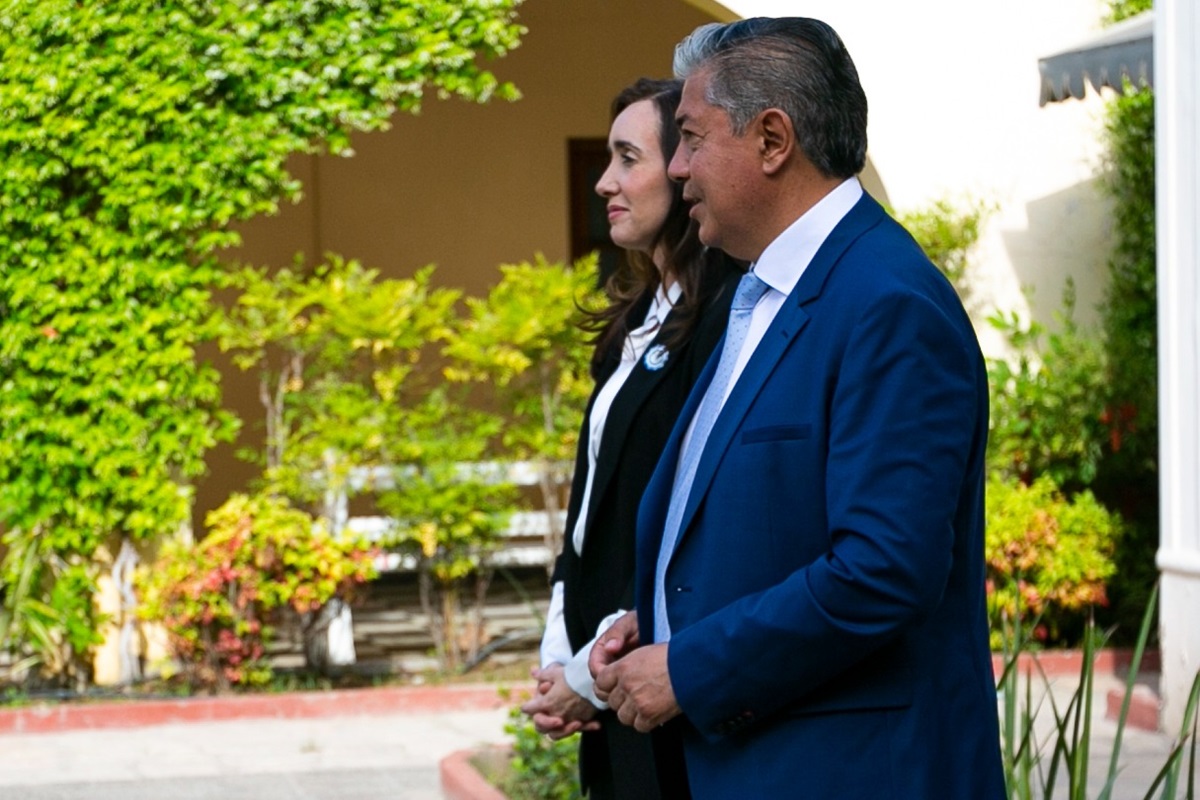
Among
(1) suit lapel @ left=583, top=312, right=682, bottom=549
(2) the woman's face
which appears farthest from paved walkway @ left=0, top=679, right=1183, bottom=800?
(2) the woman's face

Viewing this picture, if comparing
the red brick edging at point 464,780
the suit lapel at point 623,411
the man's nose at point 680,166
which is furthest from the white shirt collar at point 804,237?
the red brick edging at point 464,780

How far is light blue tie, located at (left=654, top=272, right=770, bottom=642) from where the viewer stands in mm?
2184

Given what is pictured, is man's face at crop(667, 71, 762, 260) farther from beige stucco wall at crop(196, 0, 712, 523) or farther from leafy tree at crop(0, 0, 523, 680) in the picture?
beige stucco wall at crop(196, 0, 712, 523)

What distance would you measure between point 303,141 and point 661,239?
15.5 ft

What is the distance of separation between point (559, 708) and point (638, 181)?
3.22 ft

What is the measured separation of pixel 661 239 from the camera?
313 cm

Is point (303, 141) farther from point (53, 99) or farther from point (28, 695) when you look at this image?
point (28, 695)

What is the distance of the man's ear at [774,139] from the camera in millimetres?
2029

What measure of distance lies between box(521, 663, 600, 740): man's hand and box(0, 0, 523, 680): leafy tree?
4778 mm

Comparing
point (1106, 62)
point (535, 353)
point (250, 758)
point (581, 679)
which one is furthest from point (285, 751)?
point (1106, 62)

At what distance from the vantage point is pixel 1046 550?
25.2ft

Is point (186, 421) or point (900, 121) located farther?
point (900, 121)

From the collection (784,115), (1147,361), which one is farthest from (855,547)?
(1147,361)

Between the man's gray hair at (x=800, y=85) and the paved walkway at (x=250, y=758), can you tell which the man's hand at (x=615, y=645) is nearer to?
the man's gray hair at (x=800, y=85)
